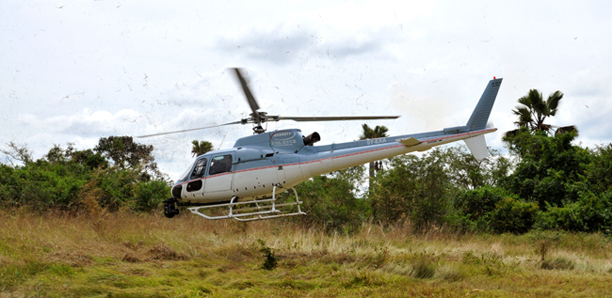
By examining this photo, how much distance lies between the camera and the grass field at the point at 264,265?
Answer: 8.41 metres

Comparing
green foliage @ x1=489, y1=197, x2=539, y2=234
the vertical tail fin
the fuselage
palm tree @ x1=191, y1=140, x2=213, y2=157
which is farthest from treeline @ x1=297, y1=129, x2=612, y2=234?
palm tree @ x1=191, y1=140, x2=213, y2=157

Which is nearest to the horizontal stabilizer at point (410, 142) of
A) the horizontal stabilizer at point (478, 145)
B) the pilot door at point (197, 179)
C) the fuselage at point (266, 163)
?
the fuselage at point (266, 163)

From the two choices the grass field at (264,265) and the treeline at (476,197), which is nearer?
the grass field at (264,265)

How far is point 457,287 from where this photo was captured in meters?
9.23

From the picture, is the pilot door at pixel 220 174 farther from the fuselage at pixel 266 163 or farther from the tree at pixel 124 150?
the tree at pixel 124 150

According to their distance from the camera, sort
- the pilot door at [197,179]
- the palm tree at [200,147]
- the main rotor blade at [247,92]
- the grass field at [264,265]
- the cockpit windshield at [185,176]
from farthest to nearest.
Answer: the palm tree at [200,147], the cockpit windshield at [185,176], the pilot door at [197,179], the main rotor blade at [247,92], the grass field at [264,265]

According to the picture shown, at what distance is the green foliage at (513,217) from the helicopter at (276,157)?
10.8m

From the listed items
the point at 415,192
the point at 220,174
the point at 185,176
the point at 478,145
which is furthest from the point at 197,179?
the point at 415,192

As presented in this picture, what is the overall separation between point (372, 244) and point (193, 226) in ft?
24.5

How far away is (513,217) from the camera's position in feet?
67.4

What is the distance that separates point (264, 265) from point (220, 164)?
11.4 feet

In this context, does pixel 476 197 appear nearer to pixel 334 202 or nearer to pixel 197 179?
pixel 334 202

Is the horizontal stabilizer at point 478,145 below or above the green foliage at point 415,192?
above

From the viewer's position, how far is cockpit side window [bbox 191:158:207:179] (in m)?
13.1
